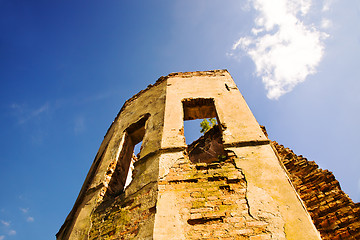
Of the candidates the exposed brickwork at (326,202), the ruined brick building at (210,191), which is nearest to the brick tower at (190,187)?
the ruined brick building at (210,191)

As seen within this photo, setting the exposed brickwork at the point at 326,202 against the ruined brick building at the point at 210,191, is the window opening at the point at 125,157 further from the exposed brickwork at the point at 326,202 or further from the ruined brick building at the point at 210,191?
the exposed brickwork at the point at 326,202

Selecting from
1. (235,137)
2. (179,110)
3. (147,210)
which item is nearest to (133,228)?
(147,210)

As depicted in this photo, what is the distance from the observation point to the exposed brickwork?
325cm

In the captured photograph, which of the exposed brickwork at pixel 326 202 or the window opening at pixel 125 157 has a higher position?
the window opening at pixel 125 157

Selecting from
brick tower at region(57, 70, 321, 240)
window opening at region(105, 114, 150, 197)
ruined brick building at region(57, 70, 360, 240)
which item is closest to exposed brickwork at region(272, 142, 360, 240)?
ruined brick building at region(57, 70, 360, 240)

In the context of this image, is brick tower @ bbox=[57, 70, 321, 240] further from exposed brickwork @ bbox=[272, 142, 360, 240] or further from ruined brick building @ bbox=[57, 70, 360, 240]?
exposed brickwork @ bbox=[272, 142, 360, 240]

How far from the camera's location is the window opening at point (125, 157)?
186 inches

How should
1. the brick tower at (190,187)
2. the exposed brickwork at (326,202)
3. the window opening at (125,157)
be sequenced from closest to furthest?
the brick tower at (190,187) < the exposed brickwork at (326,202) < the window opening at (125,157)

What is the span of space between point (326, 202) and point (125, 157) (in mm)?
4172

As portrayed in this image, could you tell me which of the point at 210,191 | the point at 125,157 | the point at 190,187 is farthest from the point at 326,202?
the point at 125,157

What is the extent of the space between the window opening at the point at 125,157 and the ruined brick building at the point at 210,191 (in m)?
0.02

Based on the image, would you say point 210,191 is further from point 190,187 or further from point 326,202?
point 326,202

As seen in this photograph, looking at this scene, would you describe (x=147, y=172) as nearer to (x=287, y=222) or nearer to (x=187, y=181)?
(x=187, y=181)

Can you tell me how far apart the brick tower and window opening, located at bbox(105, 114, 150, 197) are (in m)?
0.02
